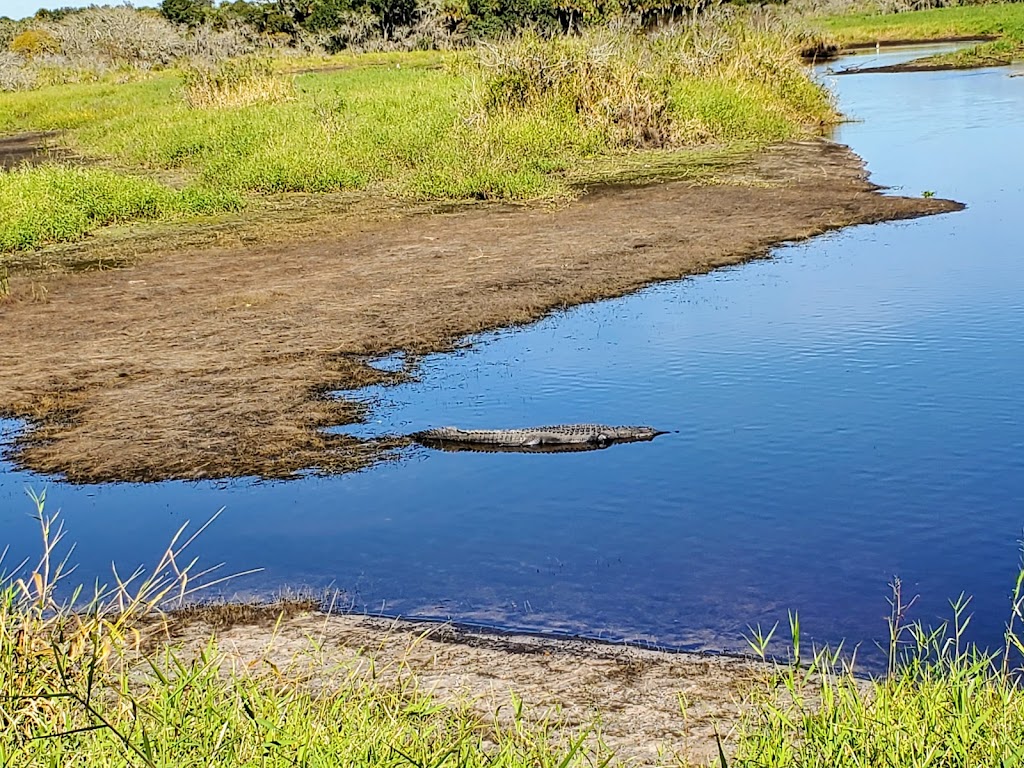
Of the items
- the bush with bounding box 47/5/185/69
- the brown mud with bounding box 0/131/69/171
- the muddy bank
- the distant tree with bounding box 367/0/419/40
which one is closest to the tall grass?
the brown mud with bounding box 0/131/69/171

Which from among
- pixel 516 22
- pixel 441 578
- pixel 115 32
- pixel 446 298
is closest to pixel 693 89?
pixel 446 298

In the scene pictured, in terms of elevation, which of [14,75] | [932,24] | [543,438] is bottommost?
[543,438]

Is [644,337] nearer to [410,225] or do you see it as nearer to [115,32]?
[410,225]

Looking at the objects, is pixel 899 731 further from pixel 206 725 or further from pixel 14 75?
pixel 14 75

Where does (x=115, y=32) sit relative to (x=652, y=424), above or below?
above

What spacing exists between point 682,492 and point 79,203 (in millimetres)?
10105

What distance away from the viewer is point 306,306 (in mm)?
9242

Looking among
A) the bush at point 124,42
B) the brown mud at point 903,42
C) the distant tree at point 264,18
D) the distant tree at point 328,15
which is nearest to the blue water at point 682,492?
the brown mud at point 903,42

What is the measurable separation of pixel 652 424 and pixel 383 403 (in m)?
1.56

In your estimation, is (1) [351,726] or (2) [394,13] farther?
(2) [394,13]

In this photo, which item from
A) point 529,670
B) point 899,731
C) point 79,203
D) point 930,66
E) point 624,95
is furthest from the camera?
point 930,66

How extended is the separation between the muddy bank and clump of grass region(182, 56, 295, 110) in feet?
62.9

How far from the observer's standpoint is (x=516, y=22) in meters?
36.8

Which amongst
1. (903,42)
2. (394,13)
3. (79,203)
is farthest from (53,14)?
(79,203)
